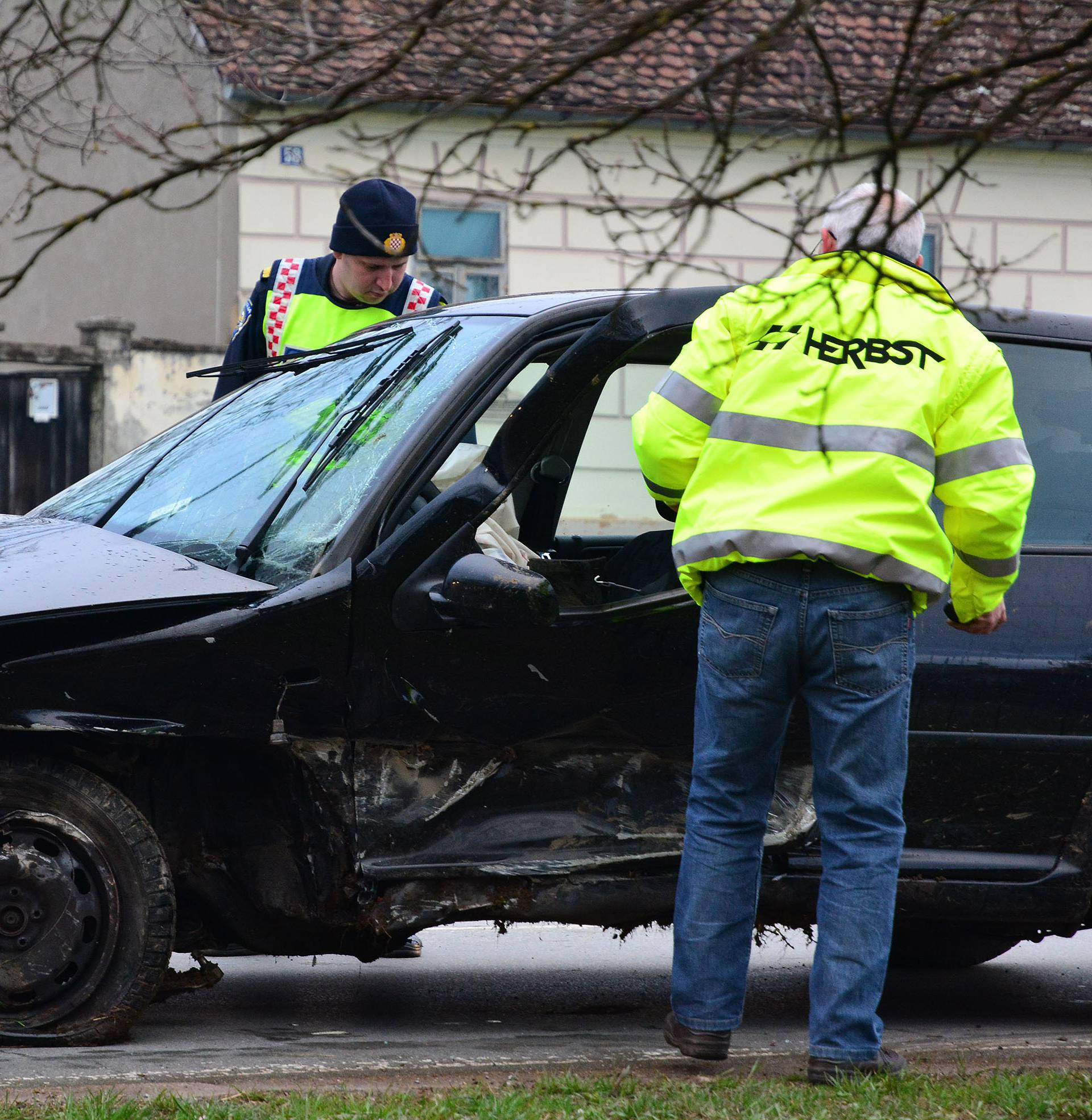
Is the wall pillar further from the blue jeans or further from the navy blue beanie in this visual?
the blue jeans

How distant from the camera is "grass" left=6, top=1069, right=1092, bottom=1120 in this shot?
315cm

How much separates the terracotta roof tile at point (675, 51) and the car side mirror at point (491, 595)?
1019 mm

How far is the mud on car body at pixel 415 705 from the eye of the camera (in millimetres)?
3670

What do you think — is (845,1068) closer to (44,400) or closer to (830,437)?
(830,437)

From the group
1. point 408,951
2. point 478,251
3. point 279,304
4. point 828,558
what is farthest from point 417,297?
point 478,251

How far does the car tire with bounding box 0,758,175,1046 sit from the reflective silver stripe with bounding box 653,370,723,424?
1.45 metres

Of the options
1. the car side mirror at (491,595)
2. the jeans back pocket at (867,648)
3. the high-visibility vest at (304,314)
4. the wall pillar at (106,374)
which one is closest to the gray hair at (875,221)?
the jeans back pocket at (867,648)

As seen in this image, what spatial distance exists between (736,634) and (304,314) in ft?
8.01

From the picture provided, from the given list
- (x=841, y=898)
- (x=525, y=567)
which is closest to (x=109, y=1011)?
(x=525, y=567)

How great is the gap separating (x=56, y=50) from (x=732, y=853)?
6.76ft

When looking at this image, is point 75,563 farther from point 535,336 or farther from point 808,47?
point 808,47

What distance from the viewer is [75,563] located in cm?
376

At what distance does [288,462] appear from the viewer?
4121 millimetres

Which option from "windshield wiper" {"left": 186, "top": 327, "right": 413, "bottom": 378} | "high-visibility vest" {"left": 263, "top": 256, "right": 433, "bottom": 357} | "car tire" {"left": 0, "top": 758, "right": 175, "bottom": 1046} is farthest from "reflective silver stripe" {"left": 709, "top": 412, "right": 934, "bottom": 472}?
"high-visibility vest" {"left": 263, "top": 256, "right": 433, "bottom": 357}
